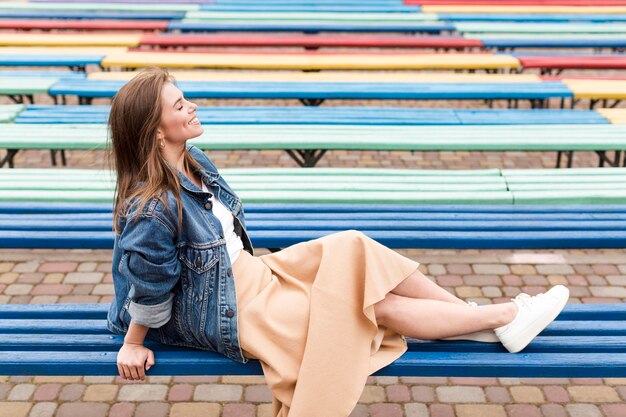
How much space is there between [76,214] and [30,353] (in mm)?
1256

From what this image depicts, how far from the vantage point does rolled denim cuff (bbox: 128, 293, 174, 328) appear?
7.38 feet

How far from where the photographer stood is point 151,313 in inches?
88.9

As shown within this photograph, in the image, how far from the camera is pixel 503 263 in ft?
15.8

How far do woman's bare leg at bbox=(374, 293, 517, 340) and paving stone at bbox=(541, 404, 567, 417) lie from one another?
1179mm

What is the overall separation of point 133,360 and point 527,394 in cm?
211

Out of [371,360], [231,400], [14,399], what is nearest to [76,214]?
[14,399]

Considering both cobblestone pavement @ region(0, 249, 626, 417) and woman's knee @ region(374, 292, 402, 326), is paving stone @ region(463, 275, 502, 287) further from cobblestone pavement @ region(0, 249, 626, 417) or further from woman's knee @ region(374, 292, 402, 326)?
woman's knee @ region(374, 292, 402, 326)

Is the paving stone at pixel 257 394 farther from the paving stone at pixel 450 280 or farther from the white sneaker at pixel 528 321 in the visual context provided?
the paving stone at pixel 450 280

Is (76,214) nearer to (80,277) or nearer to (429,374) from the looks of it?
(80,277)

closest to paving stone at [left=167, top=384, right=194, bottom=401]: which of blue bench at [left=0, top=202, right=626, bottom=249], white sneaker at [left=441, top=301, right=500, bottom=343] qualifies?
blue bench at [left=0, top=202, right=626, bottom=249]

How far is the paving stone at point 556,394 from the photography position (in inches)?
137

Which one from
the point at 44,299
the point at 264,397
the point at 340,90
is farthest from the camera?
the point at 340,90

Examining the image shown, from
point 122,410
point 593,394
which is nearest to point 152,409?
point 122,410

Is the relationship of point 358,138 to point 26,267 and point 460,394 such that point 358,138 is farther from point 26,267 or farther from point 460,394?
point 26,267
